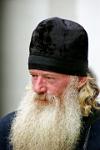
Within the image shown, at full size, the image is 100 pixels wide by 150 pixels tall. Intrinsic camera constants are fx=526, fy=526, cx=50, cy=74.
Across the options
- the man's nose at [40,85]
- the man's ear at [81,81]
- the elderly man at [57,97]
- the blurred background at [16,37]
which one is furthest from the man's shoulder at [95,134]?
the blurred background at [16,37]

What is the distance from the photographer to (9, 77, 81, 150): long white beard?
6.50 feet

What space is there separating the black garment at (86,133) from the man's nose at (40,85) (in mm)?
227

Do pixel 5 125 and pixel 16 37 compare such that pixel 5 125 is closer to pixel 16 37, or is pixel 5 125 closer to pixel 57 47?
pixel 57 47

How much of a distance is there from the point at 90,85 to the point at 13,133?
357mm

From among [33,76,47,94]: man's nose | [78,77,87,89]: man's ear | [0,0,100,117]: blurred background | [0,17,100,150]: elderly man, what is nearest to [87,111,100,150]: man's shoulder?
[0,17,100,150]: elderly man

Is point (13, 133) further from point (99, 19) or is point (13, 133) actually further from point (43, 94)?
point (99, 19)

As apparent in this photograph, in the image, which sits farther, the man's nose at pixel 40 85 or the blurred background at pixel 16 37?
the blurred background at pixel 16 37

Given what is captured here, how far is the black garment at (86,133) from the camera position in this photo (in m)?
1.99

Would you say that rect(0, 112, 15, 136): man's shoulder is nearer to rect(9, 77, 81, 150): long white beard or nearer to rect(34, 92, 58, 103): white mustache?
rect(9, 77, 81, 150): long white beard

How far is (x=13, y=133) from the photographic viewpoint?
6.72ft

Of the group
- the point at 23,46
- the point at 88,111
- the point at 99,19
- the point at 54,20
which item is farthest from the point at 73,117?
the point at 23,46

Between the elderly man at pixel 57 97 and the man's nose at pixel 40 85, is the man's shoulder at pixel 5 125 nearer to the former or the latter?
the elderly man at pixel 57 97

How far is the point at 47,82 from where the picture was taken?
6.41ft

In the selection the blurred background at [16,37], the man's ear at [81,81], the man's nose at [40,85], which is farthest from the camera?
the blurred background at [16,37]
